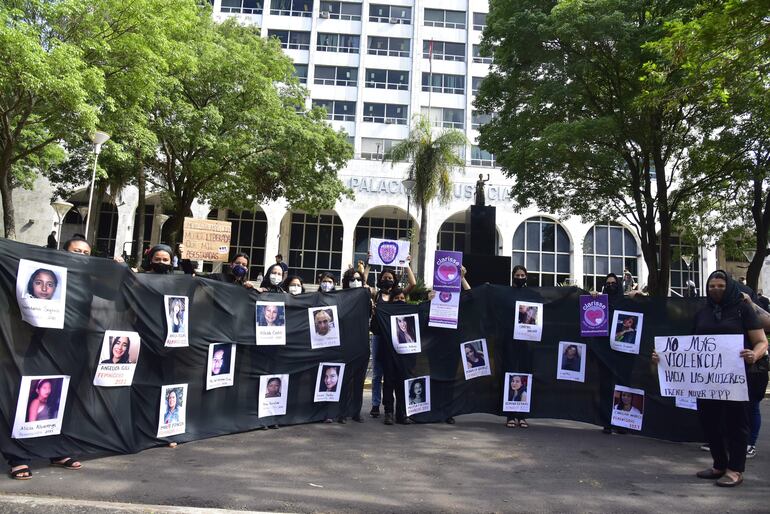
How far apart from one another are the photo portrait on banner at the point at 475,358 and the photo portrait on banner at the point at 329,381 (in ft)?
5.65

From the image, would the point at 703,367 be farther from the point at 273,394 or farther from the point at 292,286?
the point at 292,286

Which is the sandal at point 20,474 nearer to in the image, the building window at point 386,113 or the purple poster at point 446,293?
the purple poster at point 446,293

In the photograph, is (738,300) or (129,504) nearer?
(129,504)

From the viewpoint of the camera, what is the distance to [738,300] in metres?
5.33

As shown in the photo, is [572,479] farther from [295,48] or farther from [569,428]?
[295,48]

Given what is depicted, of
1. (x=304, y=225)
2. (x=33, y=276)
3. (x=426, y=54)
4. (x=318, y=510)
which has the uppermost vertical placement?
(x=426, y=54)

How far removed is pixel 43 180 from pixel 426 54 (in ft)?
92.4

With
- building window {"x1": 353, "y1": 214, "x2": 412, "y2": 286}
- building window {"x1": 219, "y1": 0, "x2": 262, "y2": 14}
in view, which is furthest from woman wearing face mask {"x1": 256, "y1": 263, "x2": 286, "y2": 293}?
building window {"x1": 219, "y1": 0, "x2": 262, "y2": 14}

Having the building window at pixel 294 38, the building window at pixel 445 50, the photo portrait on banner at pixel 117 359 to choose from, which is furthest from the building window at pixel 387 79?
the photo portrait on banner at pixel 117 359

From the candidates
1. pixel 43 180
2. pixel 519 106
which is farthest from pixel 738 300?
pixel 43 180

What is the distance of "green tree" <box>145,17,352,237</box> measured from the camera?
18.4 metres

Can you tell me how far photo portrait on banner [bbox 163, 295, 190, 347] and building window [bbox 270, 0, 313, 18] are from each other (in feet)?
138

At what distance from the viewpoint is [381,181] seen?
115 ft

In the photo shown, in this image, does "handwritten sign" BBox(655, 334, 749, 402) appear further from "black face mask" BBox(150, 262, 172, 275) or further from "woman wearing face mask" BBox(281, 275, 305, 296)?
"black face mask" BBox(150, 262, 172, 275)
